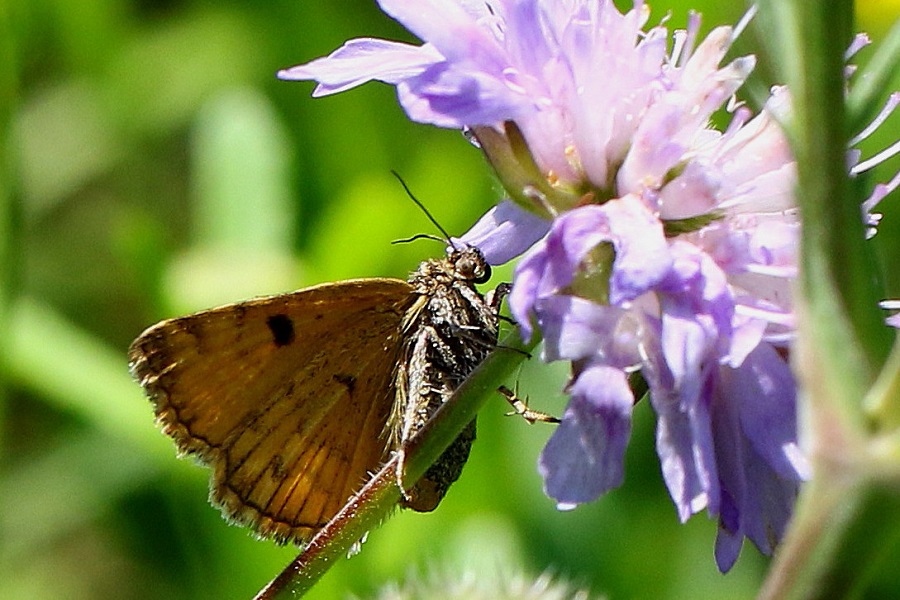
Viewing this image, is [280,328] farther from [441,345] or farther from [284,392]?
[441,345]

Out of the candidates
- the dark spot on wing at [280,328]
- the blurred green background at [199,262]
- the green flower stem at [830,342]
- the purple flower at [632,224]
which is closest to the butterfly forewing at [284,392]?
the dark spot on wing at [280,328]

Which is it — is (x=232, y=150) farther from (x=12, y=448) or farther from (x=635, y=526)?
(x=635, y=526)

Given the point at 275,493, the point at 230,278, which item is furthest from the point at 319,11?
the point at 275,493

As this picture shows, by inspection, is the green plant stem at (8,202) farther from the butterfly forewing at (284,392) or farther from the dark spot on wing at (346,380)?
the dark spot on wing at (346,380)

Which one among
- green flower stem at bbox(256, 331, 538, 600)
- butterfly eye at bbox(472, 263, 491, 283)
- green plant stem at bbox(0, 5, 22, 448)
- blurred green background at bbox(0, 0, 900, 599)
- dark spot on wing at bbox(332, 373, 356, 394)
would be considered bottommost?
blurred green background at bbox(0, 0, 900, 599)

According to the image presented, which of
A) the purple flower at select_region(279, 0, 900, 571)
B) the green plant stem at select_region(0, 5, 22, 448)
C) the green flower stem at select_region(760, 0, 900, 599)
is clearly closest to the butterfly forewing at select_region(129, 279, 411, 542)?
the purple flower at select_region(279, 0, 900, 571)

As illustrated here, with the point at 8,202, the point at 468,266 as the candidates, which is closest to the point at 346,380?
the point at 468,266

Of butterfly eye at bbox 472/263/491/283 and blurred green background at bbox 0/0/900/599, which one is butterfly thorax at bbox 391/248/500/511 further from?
blurred green background at bbox 0/0/900/599
